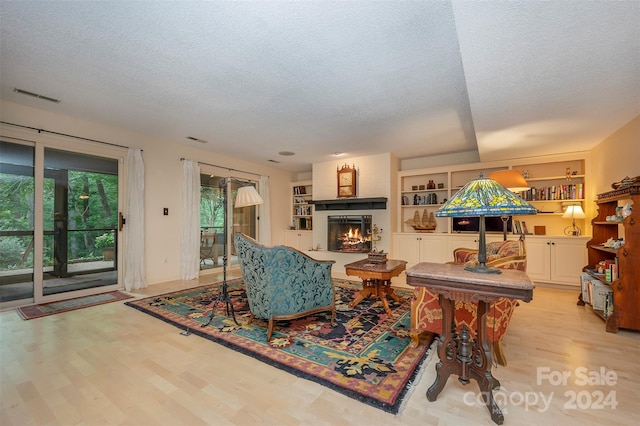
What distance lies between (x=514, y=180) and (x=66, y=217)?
235 inches

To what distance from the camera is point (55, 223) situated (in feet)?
12.6

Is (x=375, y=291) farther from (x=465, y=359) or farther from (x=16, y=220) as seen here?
(x=16, y=220)

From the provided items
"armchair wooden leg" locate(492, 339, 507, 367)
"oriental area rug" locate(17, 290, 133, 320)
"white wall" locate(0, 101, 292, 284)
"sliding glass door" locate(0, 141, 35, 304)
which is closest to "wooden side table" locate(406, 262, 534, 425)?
"armchair wooden leg" locate(492, 339, 507, 367)

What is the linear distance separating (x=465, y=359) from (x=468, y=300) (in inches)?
Answer: 18.2

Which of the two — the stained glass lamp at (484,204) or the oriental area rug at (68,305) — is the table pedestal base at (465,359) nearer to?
the stained glass lamp at (484,204)

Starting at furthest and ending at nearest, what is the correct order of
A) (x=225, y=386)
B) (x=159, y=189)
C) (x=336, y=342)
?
1. (x=159, y=189)
2. (x=336, y=342)
3. (x=225, y=386)

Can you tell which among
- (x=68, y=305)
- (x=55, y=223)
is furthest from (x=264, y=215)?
(x=68, y=305)

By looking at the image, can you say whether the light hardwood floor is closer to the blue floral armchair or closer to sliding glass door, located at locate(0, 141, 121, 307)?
the blue floral armchair

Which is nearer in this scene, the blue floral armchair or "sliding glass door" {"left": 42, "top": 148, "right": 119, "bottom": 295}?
the blue floral armchair

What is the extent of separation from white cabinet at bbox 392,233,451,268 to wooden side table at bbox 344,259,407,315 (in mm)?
1991

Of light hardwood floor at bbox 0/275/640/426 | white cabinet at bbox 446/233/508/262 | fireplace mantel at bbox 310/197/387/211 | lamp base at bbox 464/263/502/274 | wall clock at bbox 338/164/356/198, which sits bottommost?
light hardwood floor at bbox 0/275/640/426

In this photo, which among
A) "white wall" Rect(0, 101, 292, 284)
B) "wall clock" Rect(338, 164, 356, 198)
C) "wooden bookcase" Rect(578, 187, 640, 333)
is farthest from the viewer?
"wall clock" Rect(338, 164, 356, 198)

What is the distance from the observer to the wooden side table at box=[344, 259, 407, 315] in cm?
324

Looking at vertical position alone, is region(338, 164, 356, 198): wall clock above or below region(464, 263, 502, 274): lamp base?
above
